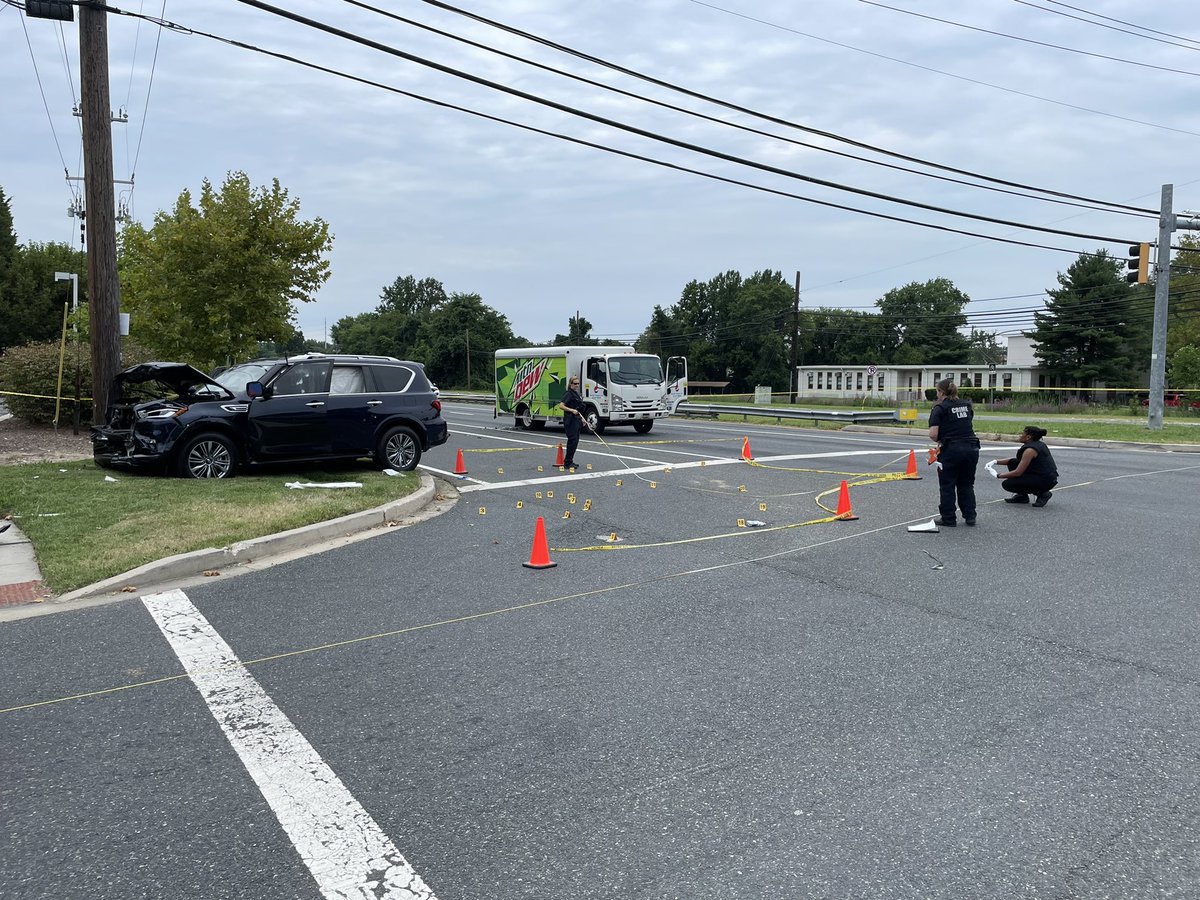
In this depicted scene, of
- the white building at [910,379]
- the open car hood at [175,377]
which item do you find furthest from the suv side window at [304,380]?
the white building at [910,379]

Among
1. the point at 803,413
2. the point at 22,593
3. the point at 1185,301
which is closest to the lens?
the point at 22,593

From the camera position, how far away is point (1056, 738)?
169 inches

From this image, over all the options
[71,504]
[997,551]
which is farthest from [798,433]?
[71,504]

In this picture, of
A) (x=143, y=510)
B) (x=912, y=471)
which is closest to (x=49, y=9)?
(x=143, y=510)

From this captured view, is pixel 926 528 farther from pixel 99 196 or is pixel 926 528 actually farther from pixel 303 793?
pixel 99 196

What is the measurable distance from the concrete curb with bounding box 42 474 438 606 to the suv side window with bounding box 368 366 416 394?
3.59m

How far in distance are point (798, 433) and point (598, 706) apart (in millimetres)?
23363

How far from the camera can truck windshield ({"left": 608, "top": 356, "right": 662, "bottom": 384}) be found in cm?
2456

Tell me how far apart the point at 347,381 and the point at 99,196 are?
190 inches

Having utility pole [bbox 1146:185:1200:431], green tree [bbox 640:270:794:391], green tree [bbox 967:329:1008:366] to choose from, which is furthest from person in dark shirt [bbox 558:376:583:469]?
green tree [bbox 967:329:1008:366]

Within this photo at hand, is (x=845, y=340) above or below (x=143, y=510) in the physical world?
above

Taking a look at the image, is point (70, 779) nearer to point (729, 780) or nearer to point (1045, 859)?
point (729, 780)

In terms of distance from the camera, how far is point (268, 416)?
42.5 ft

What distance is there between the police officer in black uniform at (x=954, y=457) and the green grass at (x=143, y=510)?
261 inches
